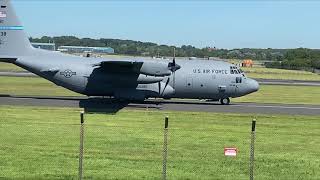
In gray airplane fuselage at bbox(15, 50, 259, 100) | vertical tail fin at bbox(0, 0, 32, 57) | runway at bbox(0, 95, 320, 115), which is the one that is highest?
vertical tail fin at bbox(0, 0, 32, 57)

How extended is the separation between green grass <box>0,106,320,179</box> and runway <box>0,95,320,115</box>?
3.73 metres

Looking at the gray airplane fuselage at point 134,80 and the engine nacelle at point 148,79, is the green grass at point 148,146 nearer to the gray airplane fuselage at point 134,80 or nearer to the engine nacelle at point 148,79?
the engine nacelle at point 148,79

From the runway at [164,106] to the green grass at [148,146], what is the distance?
3.73 m

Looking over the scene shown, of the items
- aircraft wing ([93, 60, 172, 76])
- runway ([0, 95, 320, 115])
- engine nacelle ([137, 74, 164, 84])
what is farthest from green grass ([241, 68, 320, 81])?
aircraft wing ([93, 60, 172, 76])

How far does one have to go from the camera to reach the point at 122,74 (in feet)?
119

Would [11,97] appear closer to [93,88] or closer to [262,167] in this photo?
[93,88]

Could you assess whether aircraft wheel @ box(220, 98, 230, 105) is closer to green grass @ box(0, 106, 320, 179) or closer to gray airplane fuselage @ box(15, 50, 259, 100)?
gray airplane fuselage @ box(15, 50, 259, 100)

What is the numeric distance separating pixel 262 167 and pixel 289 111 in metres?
19.7

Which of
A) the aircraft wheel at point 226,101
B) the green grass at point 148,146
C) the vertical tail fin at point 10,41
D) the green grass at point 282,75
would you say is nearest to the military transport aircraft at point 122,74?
the vertical tail fin at point 10,41

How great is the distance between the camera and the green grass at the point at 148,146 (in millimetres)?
15211

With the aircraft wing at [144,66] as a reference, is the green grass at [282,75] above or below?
below

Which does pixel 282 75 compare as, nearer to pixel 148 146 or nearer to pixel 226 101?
pixel 226 101

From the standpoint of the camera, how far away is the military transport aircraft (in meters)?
36.3

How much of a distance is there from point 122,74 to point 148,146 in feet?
56.2
